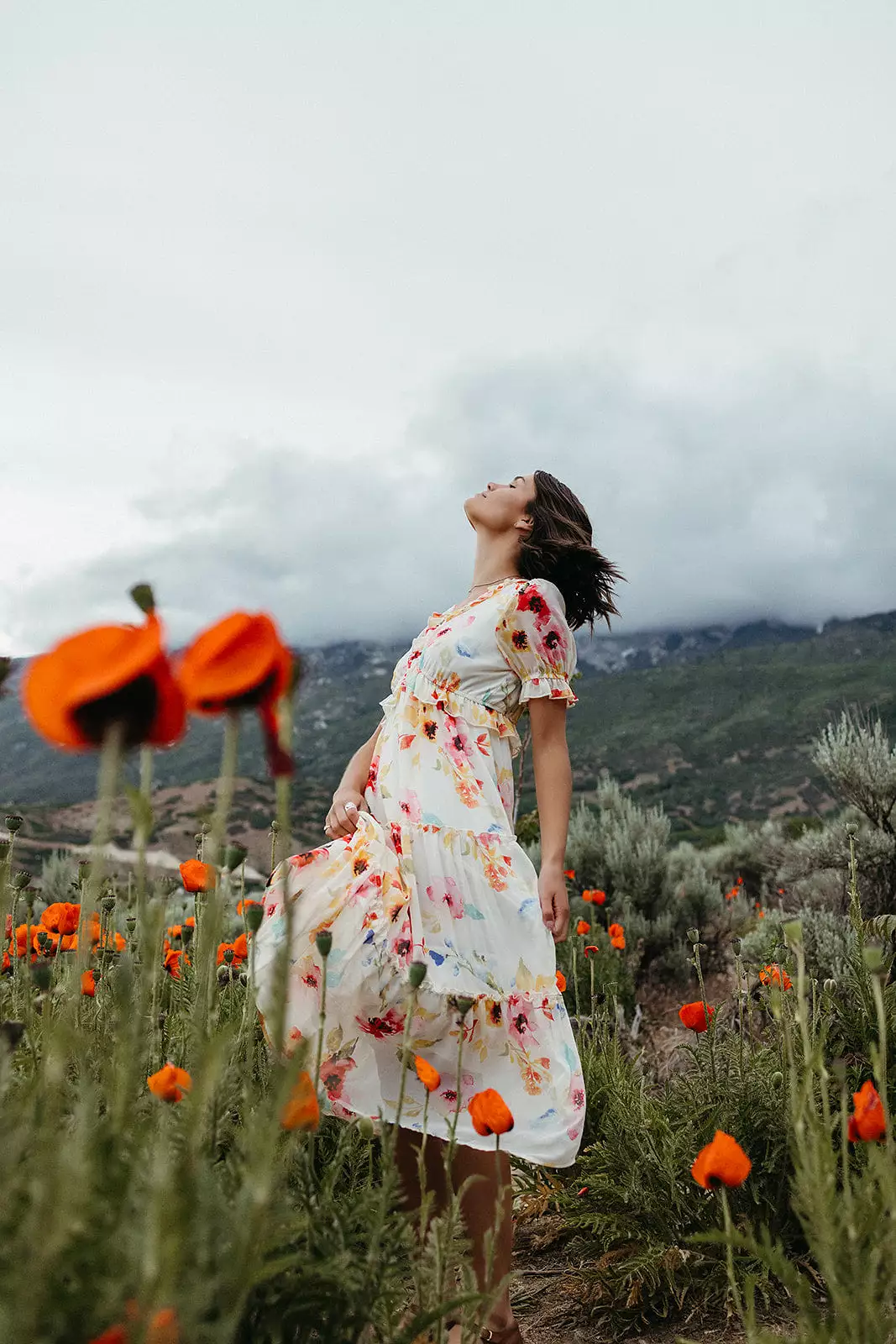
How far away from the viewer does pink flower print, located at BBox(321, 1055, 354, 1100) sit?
76.4 inches

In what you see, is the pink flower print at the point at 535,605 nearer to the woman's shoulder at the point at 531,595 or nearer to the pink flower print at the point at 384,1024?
the woman's shoulder at the point at 531,595

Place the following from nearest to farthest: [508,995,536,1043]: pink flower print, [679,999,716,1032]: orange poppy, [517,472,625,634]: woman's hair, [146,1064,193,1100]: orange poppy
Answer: [146,1064,193,1100]: orange poppy → [508,995,536,1043]: pink flower print → [679,999,716,1032]: orange poppy → [517,472,625,634]: woman's hair

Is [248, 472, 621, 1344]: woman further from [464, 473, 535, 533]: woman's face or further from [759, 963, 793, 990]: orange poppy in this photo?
[759, 963, 793, 990]: orange poppy

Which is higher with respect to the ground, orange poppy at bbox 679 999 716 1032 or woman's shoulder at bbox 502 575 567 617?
woman's shoulder at bbox 502 575 567 617

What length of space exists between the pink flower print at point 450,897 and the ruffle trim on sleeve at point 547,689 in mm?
552

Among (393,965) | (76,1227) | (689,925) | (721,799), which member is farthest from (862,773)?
(721,799)

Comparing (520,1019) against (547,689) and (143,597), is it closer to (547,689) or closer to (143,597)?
(547,689)

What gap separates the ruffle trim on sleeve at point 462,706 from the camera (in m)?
2.35

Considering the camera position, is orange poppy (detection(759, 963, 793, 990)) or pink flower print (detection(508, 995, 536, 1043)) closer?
pink flower print (detection(508, 995, 536, 1043))

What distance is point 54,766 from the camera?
100m

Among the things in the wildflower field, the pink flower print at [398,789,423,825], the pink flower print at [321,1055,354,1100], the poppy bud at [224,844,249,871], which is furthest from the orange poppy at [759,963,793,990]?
the poppy bud at [224,844,249,871]

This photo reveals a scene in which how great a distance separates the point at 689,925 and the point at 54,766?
105 metres

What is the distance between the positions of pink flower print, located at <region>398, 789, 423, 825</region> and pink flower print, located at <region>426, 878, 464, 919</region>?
0.17 meters

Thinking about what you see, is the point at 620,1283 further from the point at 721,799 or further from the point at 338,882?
the point at 721,799
